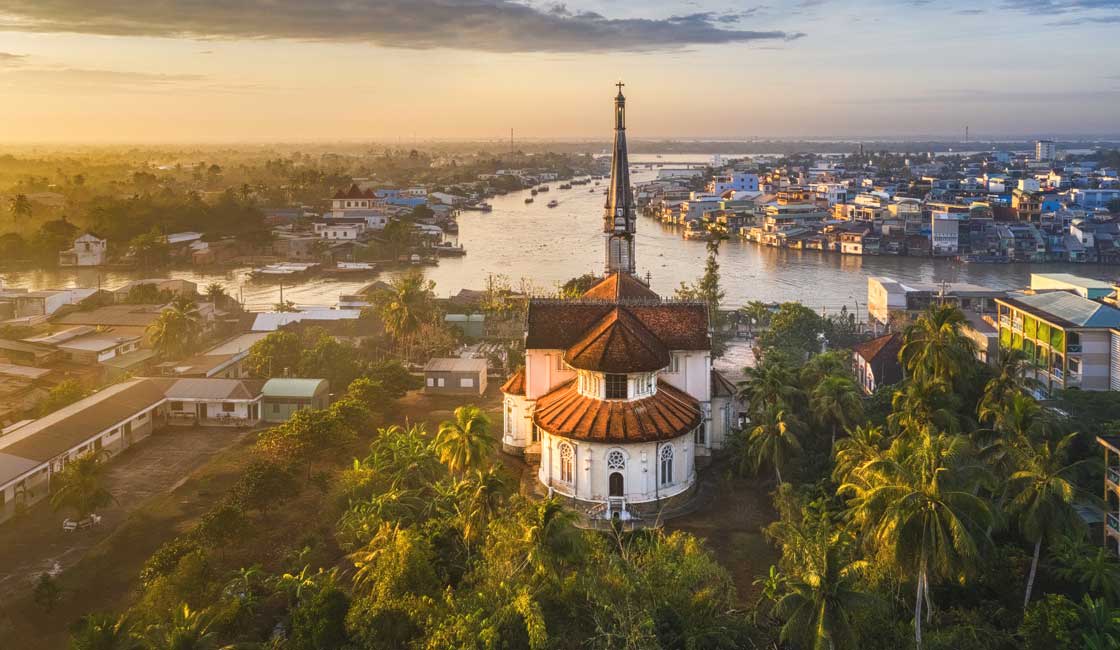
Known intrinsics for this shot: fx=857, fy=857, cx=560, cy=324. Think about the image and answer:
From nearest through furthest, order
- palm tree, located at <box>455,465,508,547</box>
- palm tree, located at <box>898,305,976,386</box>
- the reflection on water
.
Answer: palm tree, located at <box>455,465,508,547</box>, palm tree, located at <box>898,305,976,386</box>, the reflection on water

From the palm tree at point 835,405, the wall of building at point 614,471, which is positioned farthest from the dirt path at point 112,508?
the palm tree at point 835,405

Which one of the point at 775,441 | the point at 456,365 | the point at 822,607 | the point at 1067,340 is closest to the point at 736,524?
the point at 775,441

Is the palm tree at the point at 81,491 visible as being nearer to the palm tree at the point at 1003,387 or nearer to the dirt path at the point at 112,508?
the dirt path at the point at 112,508

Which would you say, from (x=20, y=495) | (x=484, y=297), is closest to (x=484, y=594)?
(x=20, y=495)

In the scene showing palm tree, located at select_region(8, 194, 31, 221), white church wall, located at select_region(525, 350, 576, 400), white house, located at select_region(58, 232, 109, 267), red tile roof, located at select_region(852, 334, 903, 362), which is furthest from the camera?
palm tree, located at select_region(8, 194, 31, 221)

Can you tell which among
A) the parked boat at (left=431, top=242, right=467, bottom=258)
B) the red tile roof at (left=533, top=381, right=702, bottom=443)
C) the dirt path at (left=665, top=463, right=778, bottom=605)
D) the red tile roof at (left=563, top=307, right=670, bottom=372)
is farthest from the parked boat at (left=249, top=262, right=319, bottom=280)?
the dirt path at (left=665, top=463, right=778, bottom=605)

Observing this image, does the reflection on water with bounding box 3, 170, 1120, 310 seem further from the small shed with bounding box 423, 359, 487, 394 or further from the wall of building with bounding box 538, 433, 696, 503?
the wall of building with bounding box 538, 433, 696, 503
